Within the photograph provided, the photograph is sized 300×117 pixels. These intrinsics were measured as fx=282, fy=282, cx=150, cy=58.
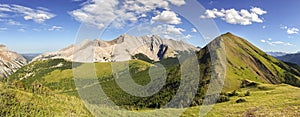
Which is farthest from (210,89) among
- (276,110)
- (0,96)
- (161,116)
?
(0,96)

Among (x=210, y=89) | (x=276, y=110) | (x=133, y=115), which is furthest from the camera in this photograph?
(x=210, y=89)

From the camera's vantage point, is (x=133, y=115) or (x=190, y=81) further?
(x=190, y=81)

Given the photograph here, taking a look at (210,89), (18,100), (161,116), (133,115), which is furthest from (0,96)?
(210,89)

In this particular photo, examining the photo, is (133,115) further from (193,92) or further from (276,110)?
(193,92)

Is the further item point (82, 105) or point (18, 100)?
point (82, 105)

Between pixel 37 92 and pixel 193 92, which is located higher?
pixel 37 92

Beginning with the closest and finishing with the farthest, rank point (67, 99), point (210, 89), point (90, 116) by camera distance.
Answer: point (90, 116)
point (67, 99)
point (210, 89)

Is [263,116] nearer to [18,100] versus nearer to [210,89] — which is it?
[18,100]

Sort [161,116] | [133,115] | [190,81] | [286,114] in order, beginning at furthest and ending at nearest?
1. [190,81]
2. [286,114]
3. [161,116]
4. [133,115]

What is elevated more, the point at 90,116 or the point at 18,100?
the point at 18,100
